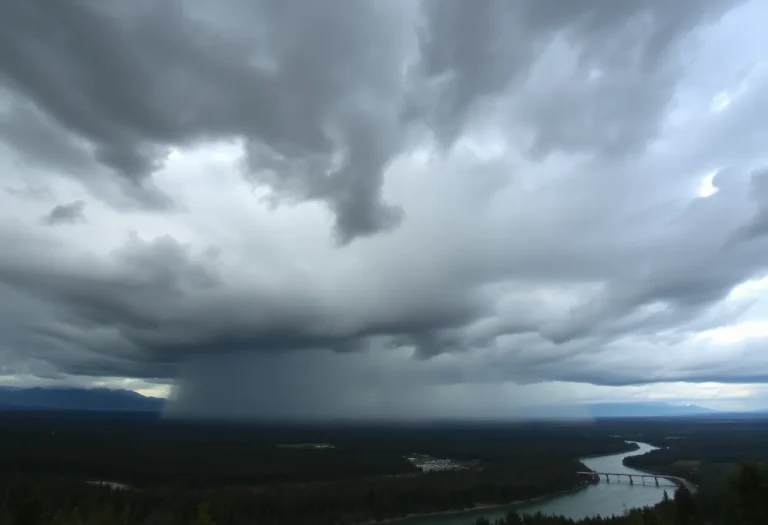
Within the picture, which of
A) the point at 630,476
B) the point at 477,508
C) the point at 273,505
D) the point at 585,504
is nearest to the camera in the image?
the point at 273,505

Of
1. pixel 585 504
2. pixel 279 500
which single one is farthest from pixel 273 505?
pixel 585 504

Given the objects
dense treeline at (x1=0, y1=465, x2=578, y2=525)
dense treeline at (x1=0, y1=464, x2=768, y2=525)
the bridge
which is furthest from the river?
dense treeline at (x1=0, y1=464, x2=768, y2=525)

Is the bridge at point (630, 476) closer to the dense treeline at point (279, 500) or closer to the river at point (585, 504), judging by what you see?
the river at point (585, 504)

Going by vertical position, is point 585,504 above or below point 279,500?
below

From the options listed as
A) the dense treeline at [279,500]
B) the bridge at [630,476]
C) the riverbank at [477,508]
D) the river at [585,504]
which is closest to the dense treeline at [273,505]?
the dense treeline at [279,500]

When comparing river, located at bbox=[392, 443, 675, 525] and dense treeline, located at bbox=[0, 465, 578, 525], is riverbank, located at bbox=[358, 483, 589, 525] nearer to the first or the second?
river, located at bbox=[392, 443, 675, 525]

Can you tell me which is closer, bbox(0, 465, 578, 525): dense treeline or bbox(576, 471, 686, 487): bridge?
bbox(0, 465, 578, 525): dense treeline

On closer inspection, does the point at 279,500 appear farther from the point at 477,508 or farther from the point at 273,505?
the point at 477,508

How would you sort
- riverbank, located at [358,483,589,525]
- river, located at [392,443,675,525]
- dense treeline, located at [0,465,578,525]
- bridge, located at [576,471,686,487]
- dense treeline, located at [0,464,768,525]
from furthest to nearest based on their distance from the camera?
bridge, located at [576,471,686,487] < river, located at [392,443,675,525] < riverbank, located at [358,483,589,525] < dense treeline, located at [0,465,578,525] < dense treeline, located at [0,464,768,525]

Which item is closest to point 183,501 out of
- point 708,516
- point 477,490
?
point 477,490

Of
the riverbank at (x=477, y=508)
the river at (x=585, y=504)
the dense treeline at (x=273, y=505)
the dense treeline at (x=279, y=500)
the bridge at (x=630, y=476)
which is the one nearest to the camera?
the dense treeline at (x=273, y=505)

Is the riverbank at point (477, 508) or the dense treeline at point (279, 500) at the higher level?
the dense treeline at point (279, 500)

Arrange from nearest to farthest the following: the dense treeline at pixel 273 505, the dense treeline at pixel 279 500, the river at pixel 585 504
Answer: the dense treeline at pixel 273 505, the dense treeline at pixel 279 500, the river at pixel 585 504

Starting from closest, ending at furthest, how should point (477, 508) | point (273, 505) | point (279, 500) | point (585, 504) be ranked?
1. point (273, 505)
2. point (279, 500)
3. point (477, 508)
4. point (585, 504)
